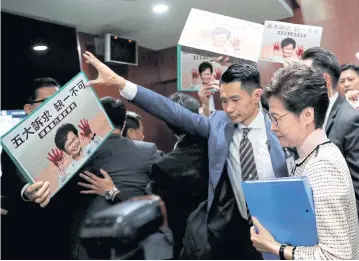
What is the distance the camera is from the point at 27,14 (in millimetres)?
1678

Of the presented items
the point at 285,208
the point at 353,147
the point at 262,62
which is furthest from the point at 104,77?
the point at 262,62

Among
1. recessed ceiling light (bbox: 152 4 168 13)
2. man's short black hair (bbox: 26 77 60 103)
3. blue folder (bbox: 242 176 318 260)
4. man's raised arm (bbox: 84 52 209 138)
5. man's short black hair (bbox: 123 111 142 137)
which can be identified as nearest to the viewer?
blue folder (bbox: 242 176 318 260)

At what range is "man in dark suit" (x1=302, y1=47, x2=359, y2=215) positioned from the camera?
123 cm

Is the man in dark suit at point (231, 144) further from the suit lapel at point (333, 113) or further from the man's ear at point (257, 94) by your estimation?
the suit lapel at point (333, 113)

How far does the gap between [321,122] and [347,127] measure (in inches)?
13.8

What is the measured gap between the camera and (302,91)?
0.95 m

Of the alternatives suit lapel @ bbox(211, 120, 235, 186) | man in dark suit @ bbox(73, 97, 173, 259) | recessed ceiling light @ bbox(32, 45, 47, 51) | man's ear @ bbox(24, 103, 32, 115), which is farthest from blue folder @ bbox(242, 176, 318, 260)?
recessed ceiling light @ bbox(32, 45, 47, 51)

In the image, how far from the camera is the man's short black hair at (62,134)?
4.28 feet

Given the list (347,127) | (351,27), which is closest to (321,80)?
(347,127)

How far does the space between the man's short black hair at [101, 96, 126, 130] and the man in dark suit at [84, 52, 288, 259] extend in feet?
0.72

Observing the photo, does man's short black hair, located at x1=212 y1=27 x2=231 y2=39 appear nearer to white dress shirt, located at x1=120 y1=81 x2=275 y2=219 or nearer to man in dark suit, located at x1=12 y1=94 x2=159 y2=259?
white dress shirt, located at x1=120 y1=81 x2=275 y2=219

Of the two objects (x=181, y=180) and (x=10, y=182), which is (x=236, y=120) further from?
(x=10, y=182)

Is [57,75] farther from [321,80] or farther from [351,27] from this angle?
[351,27]

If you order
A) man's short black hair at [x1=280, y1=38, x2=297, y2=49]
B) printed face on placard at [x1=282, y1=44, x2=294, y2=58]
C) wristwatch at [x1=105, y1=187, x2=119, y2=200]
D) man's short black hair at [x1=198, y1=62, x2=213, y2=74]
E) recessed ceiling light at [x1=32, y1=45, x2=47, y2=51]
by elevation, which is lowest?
wristwatch at [x1=105, y1=187, x2=119, y2=200]
